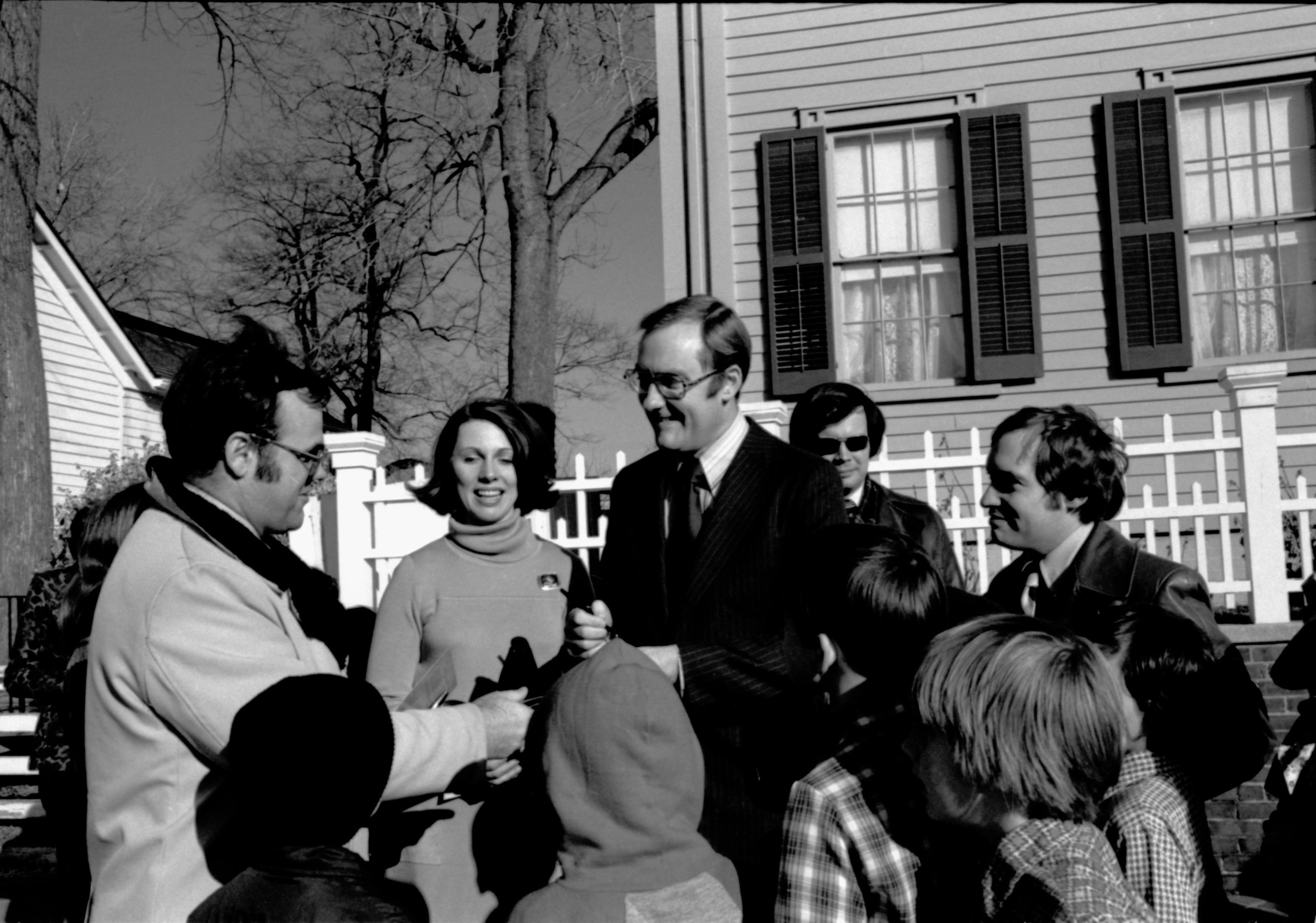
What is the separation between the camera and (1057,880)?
1.78 metres

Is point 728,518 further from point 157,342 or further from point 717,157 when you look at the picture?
point 157,342

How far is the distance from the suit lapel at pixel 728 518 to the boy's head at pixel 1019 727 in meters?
0.86

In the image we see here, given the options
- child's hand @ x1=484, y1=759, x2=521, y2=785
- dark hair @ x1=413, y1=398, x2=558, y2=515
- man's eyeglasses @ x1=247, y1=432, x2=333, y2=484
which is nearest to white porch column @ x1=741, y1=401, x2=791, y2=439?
dark hair @ x1=413, y1=398, x2=558, y2=515

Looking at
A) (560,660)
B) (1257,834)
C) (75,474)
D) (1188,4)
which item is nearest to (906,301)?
(1188,4)

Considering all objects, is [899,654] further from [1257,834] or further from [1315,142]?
[1315,142]

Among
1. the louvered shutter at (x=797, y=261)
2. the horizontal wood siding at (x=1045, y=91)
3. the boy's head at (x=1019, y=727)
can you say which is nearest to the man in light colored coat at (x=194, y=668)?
the boy's head at (x=1019, y=727)

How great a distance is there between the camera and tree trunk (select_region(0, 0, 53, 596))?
1246 cm

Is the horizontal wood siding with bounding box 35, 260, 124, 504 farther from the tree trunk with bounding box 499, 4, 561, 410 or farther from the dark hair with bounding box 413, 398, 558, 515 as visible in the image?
the dark hair with bounding box 413, 398, 558, 515

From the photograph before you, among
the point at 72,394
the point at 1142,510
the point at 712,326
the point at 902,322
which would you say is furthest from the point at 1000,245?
the point at 72,394

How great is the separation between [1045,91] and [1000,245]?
1237 mm

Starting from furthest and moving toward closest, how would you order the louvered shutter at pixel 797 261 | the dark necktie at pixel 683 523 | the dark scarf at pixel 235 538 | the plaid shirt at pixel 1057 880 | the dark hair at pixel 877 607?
the louvered shutter at pixel 797 261
the dark necktie at pixel 683 523
the dark hair at pixel 877 607
the dark scarf at pixel 235 538
the plaid shirt at pixel 1057 880

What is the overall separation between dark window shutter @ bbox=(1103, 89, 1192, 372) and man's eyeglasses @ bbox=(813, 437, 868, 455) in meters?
5.25

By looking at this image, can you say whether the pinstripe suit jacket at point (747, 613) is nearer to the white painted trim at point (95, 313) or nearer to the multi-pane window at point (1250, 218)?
the multi-pane window at point (1250, 218)

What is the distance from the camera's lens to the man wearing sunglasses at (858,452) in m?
4.01
